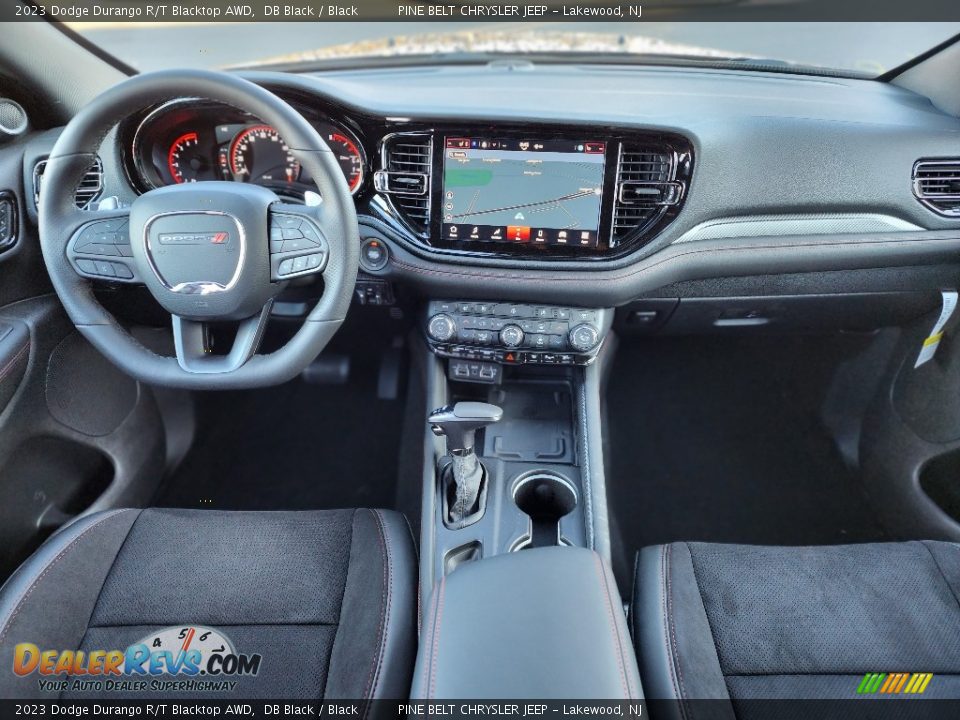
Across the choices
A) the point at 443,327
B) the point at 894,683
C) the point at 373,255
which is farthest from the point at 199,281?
the point at 894,683

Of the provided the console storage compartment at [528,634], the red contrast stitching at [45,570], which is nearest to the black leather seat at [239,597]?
the red contrast stitching at [45,570]

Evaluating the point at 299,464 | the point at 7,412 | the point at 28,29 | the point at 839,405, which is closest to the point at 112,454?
the point at 7,412

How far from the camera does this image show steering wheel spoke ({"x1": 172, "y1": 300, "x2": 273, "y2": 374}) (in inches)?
51.9

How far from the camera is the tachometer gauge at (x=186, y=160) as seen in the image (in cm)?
169

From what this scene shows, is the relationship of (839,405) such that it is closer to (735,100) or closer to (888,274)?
(888,274)

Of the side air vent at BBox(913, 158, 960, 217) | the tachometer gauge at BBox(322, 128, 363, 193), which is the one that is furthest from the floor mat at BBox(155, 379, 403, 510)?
the side air vent at BBox(913, 158, 960, 217)

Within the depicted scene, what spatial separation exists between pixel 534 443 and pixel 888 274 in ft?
3.78

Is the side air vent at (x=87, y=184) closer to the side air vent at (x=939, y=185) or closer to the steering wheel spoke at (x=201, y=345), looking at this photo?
the steering wheel spoke at (x=201, y=345)

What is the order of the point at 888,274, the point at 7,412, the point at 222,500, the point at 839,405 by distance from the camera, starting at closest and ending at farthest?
the point at 7,412 → the point at 888,274 → the point at 222,500 → the point at 839,405

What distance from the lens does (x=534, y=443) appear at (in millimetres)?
1774

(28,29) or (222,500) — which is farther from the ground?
(28,29)

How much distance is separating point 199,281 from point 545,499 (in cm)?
98

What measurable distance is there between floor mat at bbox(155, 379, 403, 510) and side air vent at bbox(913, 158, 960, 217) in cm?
182

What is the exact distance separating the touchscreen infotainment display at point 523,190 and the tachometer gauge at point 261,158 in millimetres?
429
